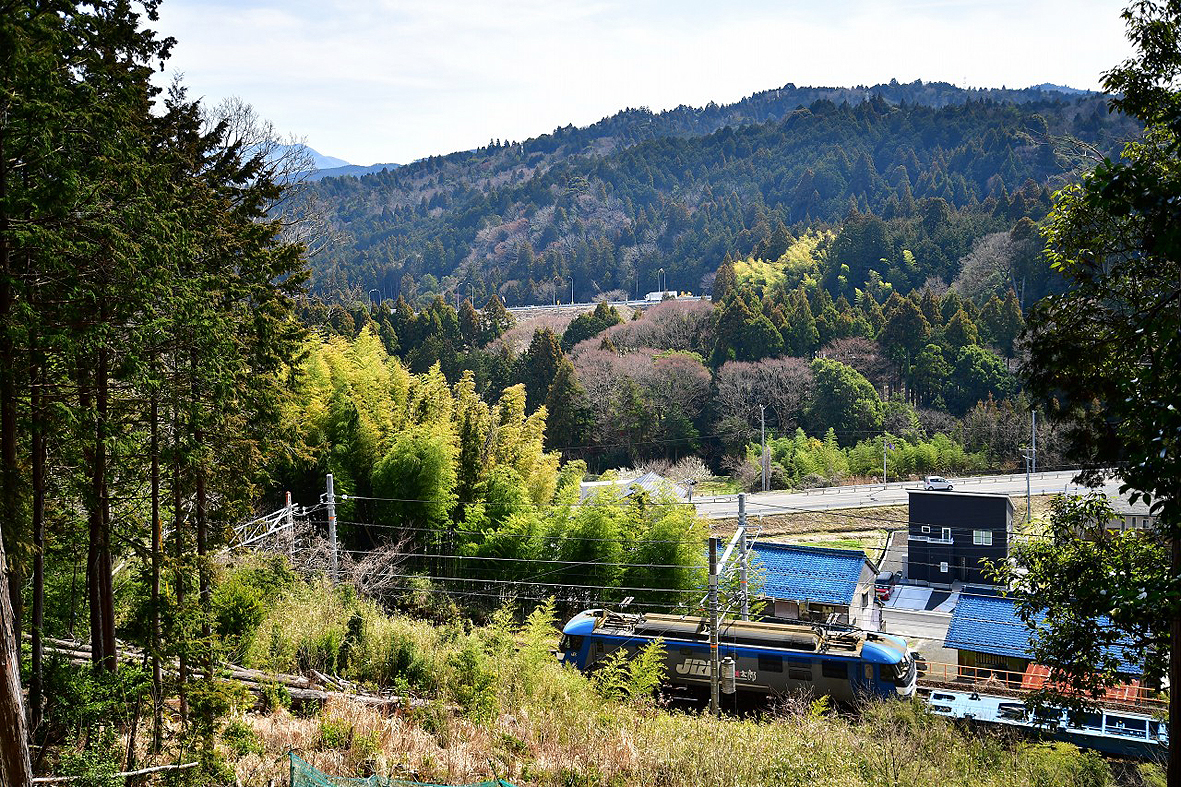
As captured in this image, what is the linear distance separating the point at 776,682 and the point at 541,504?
331 inches

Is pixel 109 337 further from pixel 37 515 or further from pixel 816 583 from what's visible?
pixel 816 583

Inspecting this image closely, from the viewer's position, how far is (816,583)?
19969mm

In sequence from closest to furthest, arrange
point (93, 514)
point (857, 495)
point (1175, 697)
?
point (1175, 697) → point (93, 514) → point (857, 495)

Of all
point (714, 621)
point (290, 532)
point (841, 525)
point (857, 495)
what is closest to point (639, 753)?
point (714, 621)

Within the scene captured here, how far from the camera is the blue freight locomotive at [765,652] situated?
40.1 ft

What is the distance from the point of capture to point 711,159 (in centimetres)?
9812

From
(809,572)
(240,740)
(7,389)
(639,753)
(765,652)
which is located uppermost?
(7,389)

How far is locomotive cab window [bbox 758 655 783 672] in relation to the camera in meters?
12.7

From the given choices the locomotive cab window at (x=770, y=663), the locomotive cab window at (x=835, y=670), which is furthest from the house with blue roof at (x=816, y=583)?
the locomotive cab window at (x=835, y=670)

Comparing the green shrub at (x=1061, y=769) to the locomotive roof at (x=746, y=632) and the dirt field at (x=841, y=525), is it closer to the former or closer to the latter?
the locomotive roof at (x=746, y=632)

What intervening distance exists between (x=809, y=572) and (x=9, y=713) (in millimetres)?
17554

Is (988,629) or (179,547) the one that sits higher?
(179,547)

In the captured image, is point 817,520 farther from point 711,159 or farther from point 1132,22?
point 711,159

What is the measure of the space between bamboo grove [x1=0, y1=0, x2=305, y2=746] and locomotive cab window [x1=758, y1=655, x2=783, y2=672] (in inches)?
297
